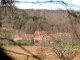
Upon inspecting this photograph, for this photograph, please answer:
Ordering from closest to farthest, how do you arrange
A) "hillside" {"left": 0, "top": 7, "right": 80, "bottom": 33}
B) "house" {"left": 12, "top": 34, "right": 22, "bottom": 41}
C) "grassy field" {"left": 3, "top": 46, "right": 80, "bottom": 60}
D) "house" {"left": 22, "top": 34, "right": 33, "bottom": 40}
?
"grassy field" {"left": 3, "top": 46, "right": 80, "bottom": 60}, "hillside" {"left": 0, "top": 7, "right": 80, "bottom": 33}, "house" {"left": 12, "top": 34, "right": 22, "bottom": 41}, "house" {"left": 22, "top": 34, "right": 33, "bottom": 40}

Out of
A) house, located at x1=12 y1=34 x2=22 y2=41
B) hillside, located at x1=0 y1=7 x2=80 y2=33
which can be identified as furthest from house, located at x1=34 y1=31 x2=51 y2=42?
house, located at x1=12 y1=34 x2=22 y2=41

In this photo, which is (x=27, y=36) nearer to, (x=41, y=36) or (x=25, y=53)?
(x=41, y=36)

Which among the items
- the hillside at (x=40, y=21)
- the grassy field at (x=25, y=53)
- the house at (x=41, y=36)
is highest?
the hillside at (x=40, y=21)

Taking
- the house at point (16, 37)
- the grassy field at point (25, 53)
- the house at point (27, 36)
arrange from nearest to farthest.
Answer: the grassy field at point (25, 53) → the house at point (16, 37) → the house at point (27, 36)

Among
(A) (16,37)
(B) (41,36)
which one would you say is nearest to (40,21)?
(B) (41,36)

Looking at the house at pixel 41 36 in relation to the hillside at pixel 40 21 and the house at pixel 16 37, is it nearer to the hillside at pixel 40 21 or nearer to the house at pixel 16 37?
the hillside at pixel 40 21

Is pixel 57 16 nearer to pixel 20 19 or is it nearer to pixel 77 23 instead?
pixel 77 23

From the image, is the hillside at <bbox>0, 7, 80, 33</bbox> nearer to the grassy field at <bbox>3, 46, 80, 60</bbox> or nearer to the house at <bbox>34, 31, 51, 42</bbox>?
the house at <bbox>34, 31, 51, 42</bbox>

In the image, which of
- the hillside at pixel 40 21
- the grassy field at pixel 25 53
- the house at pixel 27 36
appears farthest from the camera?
the house at pixel 27 36

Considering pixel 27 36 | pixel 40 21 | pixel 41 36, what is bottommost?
Answer: pixel 27 36

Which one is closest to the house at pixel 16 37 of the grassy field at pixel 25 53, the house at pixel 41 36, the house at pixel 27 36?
the house at pixel 27 36

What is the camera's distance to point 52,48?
438cm

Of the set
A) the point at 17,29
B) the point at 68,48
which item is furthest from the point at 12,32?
the point at 68,48

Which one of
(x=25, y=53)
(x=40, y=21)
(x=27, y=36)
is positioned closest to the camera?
(x=25, y=53)
